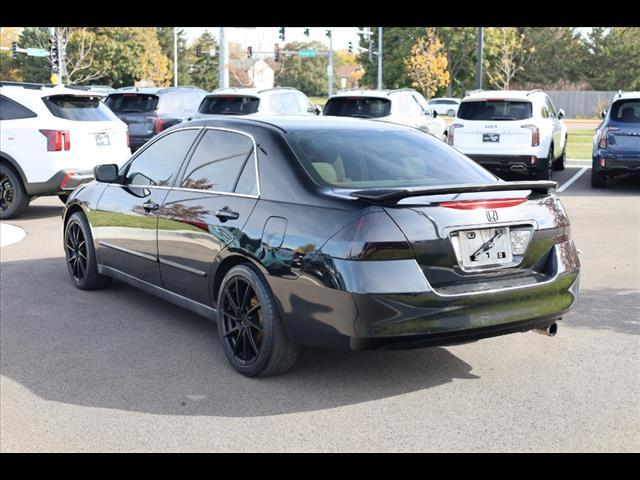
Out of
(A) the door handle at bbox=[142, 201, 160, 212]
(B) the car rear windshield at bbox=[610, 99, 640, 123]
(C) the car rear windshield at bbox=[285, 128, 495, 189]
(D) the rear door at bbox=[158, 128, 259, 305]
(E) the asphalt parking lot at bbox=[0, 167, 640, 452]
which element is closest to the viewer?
(E) the asphalt parking lot at bbox=[0, 167, 640, 452]

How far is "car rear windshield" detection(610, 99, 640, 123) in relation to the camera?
15727mm

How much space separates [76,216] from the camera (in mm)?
7766

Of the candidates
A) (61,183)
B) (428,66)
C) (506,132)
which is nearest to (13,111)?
(61,183)

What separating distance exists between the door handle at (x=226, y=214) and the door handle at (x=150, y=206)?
947 millimetres

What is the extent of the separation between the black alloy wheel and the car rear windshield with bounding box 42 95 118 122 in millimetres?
7713

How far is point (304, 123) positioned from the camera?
5977 millimetres

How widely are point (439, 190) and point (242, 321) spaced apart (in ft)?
4.86

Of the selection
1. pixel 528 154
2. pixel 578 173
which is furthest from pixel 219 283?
pixel 578 173

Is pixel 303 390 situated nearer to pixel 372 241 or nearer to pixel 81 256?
pixel 372 241

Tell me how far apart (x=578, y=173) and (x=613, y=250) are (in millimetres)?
9865

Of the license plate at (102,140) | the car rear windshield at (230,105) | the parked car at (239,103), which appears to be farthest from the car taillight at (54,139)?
the car rear windshield at (230,105)

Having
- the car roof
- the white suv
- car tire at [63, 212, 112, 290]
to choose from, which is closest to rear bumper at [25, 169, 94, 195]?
car tire at [63, 212, 112, 290]

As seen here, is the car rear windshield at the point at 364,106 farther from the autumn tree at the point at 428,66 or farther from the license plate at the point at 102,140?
the autumn tree at the point at 428,66

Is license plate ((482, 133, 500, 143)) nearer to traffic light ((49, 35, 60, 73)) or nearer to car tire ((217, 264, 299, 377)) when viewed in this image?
car tire ((217, 264, 299, 377))
